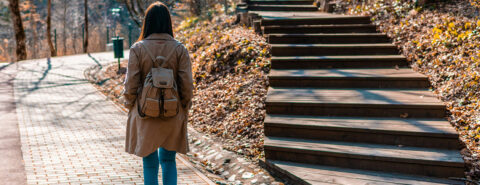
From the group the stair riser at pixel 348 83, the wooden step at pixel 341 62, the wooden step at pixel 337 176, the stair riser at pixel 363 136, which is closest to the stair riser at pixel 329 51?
the wooden step at pixel 341 62

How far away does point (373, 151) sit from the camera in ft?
15.7

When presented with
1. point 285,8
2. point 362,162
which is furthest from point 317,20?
point 362,162

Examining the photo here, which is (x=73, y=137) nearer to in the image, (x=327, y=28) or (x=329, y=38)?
(x=329, y=38)

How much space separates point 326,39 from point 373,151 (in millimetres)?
3937

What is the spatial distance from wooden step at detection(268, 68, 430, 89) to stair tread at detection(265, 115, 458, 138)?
110 cm

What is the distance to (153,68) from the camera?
10.9 ft

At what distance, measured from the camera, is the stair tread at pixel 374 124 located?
489 cm

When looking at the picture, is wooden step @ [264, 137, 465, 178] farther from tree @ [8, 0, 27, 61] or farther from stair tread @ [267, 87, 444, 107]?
tree @ [8, 0, 27, 61]

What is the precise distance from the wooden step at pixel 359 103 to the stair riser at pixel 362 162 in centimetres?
89

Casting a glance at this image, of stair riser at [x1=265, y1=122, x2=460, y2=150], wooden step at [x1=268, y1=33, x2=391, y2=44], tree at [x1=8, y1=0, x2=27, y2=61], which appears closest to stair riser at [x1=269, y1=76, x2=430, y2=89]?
stair riser at [x1=265, y1=122, x2=460, y2=150]

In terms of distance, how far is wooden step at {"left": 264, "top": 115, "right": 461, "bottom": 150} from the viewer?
4844 millimetres

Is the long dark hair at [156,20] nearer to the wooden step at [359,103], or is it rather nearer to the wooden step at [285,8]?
the wooden step at [359,103]

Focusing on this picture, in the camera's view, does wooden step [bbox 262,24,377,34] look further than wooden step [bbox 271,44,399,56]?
Yes

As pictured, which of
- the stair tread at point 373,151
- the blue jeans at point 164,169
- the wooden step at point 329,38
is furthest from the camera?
the wooden step at point 329,38
